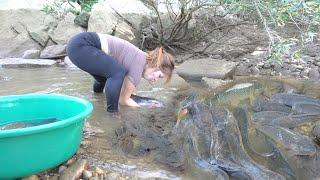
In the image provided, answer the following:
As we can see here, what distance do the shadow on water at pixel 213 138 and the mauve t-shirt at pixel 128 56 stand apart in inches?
14.6

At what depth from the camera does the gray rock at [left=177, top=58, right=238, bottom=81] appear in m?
5.86

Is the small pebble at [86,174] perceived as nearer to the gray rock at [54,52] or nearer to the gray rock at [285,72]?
the gray rock at [285,72]

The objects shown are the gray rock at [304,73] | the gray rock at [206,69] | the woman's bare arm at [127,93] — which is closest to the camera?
the woman's bare arm at [127,93]

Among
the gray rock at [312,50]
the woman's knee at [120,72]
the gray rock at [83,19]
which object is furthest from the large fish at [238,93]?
the gray rock at [83,19]

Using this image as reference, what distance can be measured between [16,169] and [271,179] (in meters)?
1.48

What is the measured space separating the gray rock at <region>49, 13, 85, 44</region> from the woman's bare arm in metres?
3.76

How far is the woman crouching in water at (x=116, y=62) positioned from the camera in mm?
3906

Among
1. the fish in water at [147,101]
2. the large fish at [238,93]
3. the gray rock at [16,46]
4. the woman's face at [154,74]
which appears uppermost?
the woman's face at [154,74]

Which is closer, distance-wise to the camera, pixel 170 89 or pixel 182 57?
pixel 170 89

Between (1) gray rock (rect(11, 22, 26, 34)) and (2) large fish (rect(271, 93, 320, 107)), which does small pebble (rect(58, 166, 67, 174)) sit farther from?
(1) gray rock (rect(11, 22, 26, 34))

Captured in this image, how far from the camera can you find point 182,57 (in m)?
7.14

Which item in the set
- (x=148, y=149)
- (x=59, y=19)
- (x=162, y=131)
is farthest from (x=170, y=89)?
(x=59, y=19)

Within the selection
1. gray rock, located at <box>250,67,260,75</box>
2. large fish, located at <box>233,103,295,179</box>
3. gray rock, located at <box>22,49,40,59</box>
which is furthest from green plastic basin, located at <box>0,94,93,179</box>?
gray rock, located at <box>22,49,40,59</box>

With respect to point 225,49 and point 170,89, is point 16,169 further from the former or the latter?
point 225,49
